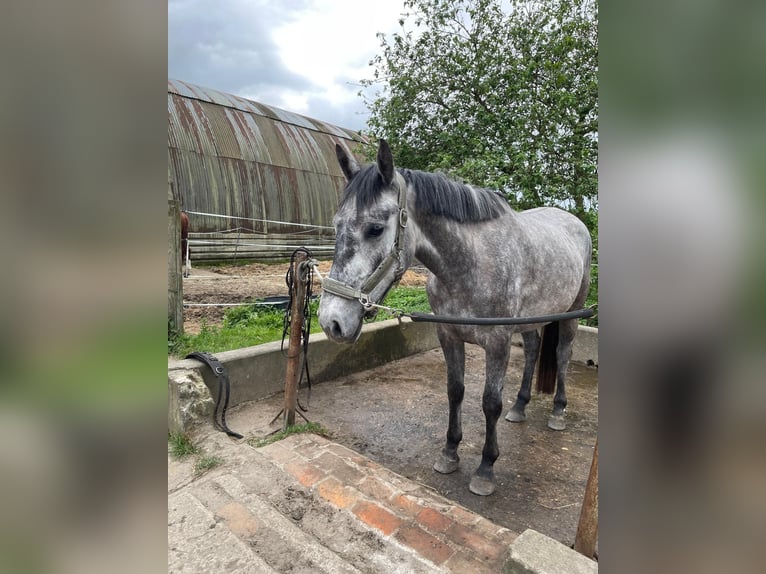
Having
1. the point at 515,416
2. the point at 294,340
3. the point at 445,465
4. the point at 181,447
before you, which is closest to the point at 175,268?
the point at 294,340

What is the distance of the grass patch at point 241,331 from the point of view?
12.6 feet

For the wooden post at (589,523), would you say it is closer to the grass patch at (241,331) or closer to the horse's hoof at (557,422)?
the horse's hoof at (557,422)

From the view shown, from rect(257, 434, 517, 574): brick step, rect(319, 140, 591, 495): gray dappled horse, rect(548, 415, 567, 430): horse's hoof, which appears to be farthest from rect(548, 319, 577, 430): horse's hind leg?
rect(257, 434, 517, 574): brick step

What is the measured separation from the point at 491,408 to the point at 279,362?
6.31 feet

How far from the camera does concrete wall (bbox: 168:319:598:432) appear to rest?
270cm

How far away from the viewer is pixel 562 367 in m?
3.64

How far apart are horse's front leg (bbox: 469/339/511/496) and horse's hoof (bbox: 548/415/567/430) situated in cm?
112

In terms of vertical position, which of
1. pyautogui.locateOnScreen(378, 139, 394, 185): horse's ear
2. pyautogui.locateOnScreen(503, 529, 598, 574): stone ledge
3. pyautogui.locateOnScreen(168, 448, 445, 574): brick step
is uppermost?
pyautogui.locateOnScreen(378, 139, 394, 185): horse's ear

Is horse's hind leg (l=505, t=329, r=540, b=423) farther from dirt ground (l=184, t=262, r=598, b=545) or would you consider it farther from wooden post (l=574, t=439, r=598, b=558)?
wooden post (l=574, t=439, r=598, b=558)

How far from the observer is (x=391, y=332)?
4.83 meters

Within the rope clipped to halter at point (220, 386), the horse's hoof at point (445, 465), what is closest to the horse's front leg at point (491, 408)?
the horse's hoof at point (445, 465)

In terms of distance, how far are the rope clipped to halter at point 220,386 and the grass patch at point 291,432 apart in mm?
134
